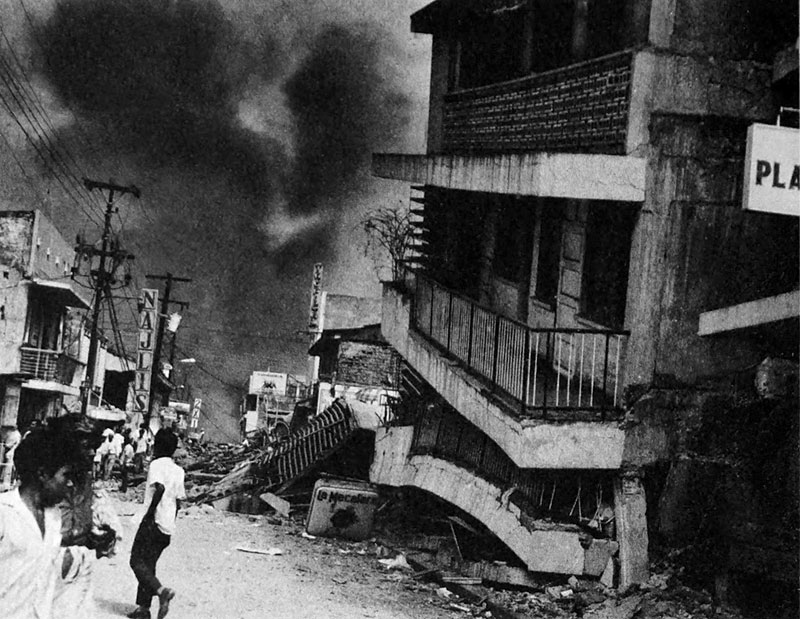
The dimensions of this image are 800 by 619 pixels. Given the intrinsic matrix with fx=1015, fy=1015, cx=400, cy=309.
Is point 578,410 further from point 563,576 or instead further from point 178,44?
point 178,44

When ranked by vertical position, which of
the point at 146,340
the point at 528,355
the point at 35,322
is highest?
the point at 528,355

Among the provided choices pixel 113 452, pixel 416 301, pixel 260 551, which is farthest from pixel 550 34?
pixel 113 452

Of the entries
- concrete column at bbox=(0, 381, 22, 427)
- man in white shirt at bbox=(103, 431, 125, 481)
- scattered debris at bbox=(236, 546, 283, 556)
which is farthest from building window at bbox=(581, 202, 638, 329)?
concrete column at bbox=(0, 381, 22, 427)

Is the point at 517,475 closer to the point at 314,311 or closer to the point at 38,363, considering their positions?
the point at 314,311

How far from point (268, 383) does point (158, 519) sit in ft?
83.1

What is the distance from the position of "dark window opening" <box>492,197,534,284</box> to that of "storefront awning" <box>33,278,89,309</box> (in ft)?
42.1

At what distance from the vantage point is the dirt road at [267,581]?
906 cm

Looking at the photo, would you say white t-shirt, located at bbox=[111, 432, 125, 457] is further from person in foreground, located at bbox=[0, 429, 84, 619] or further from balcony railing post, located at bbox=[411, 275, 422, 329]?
person in foreground, located at bbox=[0, 429, 84, 619]

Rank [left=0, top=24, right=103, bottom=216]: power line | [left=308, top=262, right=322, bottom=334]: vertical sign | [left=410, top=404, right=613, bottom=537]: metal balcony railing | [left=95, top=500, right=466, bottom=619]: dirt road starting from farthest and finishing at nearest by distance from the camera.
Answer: [left=308, top=262, right=322, bottom=334]: vertical sign → [left=0, top=24, right=103, bottom=216]: power line → [left=410, top=404, right=613, bottom=537]: metal balcony railing → [left=95, top=500, right=466, bottom=619]: dirt road

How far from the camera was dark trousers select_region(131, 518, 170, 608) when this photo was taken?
7.90 m

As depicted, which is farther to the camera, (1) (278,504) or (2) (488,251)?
(1) (278,504)

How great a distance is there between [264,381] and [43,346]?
672 centimetres

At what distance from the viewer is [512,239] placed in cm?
1470

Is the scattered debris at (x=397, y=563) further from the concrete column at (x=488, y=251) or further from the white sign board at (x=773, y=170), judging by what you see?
the white sign board at (x=773, y=170)
